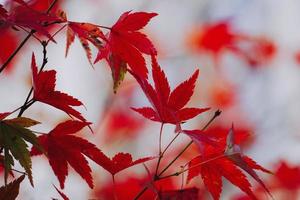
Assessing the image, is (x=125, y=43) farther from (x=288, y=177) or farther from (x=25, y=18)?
(x=288, y=177)

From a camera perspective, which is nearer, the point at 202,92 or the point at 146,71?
the point at 146,71

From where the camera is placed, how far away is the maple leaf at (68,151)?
696 millimetres

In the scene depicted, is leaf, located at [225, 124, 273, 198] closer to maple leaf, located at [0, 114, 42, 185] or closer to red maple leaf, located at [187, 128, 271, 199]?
red maple leaf, located at [187, 128, 271, 199]

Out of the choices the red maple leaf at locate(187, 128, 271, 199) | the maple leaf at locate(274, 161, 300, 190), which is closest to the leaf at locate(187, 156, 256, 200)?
the red maple leaf at locate(187, 128, 271, 199)

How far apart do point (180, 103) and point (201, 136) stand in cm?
7

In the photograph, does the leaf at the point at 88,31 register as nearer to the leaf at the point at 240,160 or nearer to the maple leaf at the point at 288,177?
the leaf at the point at 240,160

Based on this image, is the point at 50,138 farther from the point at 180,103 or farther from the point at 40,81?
the point at 180,103

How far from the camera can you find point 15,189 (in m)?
0.64

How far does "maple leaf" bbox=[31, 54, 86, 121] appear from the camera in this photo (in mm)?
686

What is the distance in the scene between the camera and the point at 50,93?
0.69m

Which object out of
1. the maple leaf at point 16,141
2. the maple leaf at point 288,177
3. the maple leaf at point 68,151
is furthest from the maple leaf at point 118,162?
the maple leaf at point 288,177

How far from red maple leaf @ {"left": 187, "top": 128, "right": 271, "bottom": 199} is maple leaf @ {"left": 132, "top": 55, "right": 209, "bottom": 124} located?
2.4 inches

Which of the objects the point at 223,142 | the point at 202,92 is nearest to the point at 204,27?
the point at 202,92

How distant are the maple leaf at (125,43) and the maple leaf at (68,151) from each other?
0.10 m
